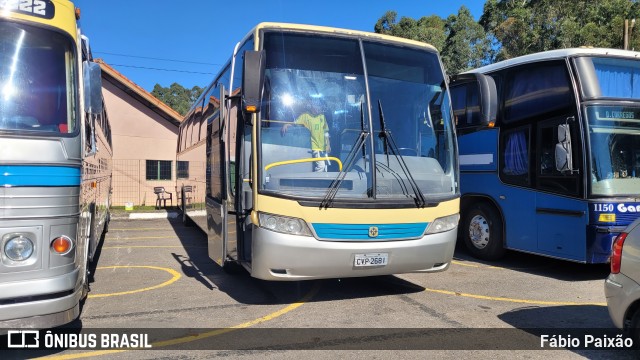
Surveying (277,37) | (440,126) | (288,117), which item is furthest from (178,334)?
(440,126)

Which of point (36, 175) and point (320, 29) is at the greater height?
point (320, 29)

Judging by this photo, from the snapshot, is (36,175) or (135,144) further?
(135,144)

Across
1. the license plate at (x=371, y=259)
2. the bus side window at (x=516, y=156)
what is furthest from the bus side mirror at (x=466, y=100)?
the license plate at (x=371, y=259)

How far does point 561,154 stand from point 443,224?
8.00 ft

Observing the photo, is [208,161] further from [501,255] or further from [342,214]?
[501,255]

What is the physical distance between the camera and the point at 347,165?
18.5ft

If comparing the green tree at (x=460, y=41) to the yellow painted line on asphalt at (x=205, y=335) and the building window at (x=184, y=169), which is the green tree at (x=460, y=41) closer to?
the building window at (x=184, y=169)

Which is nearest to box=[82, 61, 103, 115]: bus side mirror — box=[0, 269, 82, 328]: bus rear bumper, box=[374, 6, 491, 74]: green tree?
box=[0, 269, 82, 328]: bus rear bumper

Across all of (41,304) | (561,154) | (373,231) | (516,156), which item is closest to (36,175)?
(41,304)

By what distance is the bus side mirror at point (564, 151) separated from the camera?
23.2 ft

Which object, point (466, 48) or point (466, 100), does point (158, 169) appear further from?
point (466, 48)

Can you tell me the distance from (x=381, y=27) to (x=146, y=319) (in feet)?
117

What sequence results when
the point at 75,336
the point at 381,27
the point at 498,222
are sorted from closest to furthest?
1. the point at 75,336
2. the point at 498,222
3. the point at 381,27

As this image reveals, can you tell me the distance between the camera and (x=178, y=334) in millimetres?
5027
